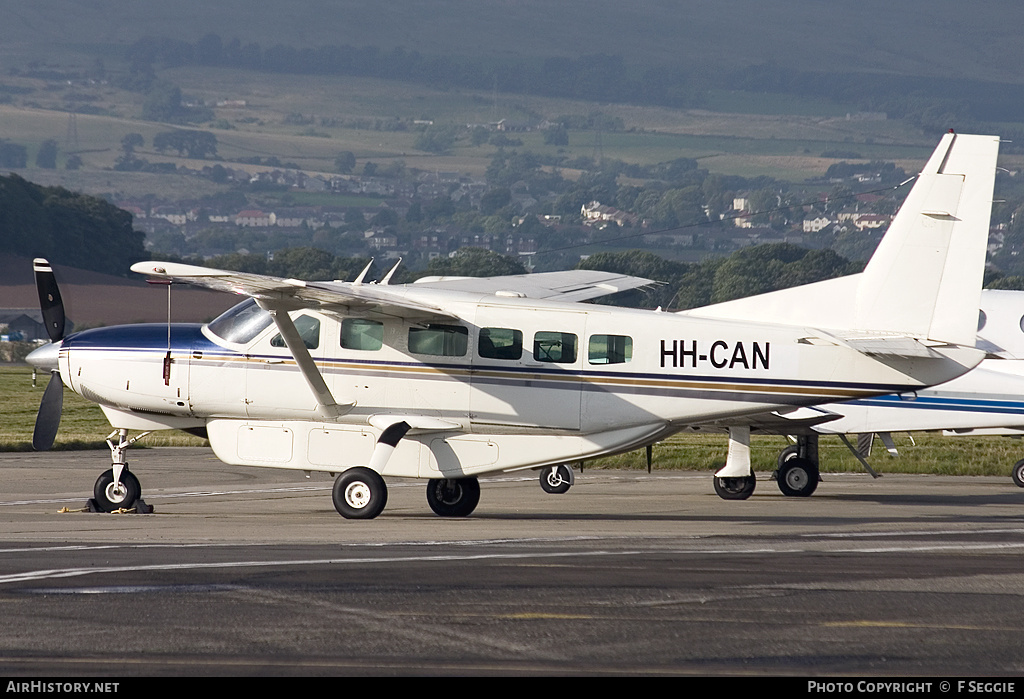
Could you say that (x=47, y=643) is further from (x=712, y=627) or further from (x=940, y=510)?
(x=940, y=510)

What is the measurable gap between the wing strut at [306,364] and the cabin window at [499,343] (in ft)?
5.92

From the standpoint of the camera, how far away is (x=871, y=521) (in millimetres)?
17375

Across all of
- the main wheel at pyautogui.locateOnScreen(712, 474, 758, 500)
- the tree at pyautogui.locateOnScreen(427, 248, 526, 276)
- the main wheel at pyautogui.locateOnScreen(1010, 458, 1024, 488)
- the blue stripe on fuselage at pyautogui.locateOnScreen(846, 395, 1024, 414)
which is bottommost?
the tree at pyautogui.locateOnScreen(427, 248, 526, 276)

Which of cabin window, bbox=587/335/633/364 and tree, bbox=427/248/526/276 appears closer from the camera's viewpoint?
cabin window, bbox=587/335/633/364

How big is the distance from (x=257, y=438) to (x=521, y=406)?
3.45m

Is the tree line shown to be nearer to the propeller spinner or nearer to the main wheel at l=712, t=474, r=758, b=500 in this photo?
the propeller spinner

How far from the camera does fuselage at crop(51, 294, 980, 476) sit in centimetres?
1689

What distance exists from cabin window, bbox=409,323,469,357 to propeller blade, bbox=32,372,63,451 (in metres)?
5.16

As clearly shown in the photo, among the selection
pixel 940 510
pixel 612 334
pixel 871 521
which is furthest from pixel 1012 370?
pixel 612 334

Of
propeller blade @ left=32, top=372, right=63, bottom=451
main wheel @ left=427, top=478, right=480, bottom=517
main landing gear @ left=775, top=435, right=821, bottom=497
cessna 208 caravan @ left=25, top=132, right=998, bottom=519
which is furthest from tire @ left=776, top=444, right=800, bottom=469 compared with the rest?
propeller blade @ left=32, top=372, right=63, bottom=451

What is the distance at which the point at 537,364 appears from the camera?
17188mm

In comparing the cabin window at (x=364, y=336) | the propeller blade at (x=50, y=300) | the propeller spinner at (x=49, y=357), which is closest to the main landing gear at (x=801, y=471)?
the cabin window at (x=364, y=336)

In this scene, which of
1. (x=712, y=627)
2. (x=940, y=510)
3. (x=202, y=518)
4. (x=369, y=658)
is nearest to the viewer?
(x=369, y=658)

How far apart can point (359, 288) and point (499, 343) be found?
1.88 metres
